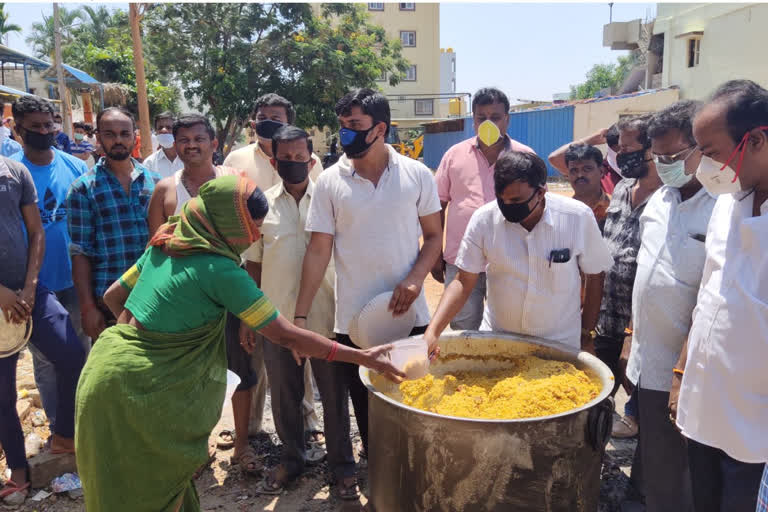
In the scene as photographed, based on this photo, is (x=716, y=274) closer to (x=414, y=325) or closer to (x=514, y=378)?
(x=514, y=378)

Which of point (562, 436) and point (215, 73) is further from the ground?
point (215, 73)

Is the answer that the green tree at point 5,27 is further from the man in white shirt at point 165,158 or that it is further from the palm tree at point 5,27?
the man in white shirt at point 165,158

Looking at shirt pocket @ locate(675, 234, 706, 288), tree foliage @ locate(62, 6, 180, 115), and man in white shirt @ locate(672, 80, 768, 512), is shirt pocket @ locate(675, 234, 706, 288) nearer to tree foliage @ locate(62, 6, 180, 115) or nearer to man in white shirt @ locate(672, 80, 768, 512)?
man in white shirt @ locate(672, 80, 768, 512)

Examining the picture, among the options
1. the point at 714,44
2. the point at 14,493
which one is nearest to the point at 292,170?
the point at 14,493

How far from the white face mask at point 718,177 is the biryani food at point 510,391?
0.98m

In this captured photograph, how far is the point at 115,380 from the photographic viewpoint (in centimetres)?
210

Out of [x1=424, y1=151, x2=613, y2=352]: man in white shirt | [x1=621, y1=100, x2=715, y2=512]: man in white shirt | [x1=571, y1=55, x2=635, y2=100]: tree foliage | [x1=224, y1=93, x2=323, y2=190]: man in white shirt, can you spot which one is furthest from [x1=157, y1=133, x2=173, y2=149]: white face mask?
[x1=571, y1=55, x2=635, y2=100]: tree foliage

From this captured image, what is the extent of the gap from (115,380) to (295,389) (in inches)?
55.5

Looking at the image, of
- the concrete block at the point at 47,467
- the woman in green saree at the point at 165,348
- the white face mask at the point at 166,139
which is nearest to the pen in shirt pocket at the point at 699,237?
the woman in green saree at the point at 165,348

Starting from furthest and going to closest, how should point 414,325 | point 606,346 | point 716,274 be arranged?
1. point 606,346
2. point 414,325
3. point 716,274

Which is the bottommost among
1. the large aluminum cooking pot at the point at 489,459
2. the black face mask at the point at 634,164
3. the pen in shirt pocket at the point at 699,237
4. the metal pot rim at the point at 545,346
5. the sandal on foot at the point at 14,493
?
the sandal on foot at the point at 14,493

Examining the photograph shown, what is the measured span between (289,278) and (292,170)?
0.61 m

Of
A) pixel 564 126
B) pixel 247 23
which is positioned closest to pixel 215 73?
pixel 247 23

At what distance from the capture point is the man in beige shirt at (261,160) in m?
4.02
